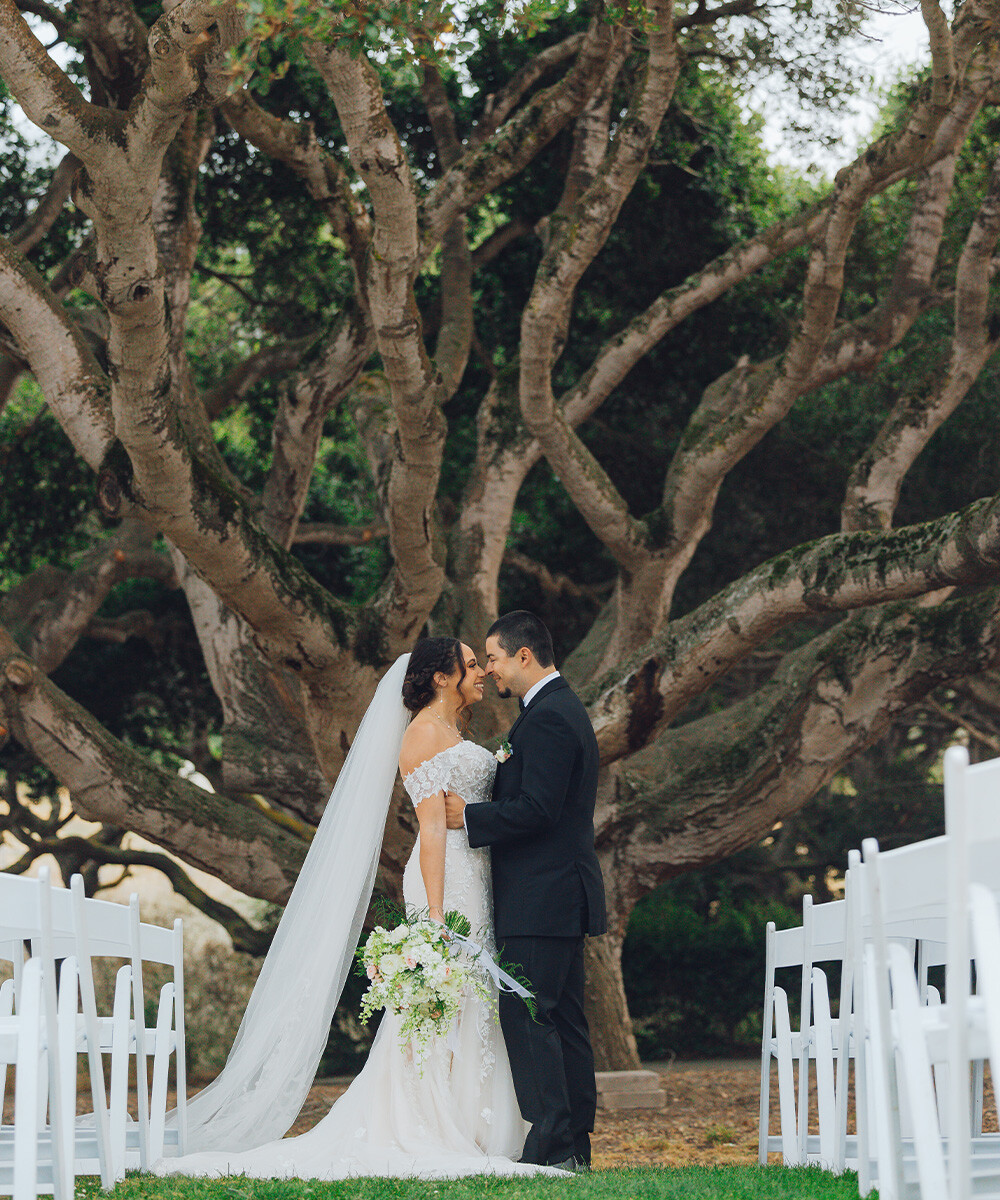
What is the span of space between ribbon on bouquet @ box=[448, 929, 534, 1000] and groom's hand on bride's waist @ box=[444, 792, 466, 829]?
0.45m

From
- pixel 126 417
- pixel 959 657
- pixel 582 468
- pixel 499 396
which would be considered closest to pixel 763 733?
pixel 959 657

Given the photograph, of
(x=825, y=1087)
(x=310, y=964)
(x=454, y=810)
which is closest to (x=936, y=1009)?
(x=825, y=1087)

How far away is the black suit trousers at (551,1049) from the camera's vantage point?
5043 mm

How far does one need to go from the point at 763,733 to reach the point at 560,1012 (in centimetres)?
406

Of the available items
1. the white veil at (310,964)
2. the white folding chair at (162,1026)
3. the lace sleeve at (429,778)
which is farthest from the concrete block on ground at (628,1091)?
the white folding chair at (162,1026)

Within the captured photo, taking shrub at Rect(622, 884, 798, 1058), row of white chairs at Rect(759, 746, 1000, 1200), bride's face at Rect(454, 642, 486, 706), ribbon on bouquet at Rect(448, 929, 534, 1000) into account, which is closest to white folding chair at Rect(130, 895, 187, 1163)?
ribbon on bouquet at Rect(448, 929, 534, 1000)

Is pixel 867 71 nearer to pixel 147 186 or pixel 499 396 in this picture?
pixel 499 396

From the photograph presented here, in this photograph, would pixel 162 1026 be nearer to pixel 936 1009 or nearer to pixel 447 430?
pixel 936 1009

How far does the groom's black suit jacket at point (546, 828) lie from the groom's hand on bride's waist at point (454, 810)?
0.07 metres

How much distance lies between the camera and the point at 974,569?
22.7 feet

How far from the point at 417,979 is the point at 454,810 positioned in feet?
2.44

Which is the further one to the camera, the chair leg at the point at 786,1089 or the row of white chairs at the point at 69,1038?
the chair leg at the point at 786,1089

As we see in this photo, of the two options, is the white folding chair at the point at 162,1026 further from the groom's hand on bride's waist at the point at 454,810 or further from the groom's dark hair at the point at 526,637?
the groom's dark hair at the point at 526,637

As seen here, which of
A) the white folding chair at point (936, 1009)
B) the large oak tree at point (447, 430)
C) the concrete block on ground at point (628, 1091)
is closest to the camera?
the white folding chair at point (936, 1009)
